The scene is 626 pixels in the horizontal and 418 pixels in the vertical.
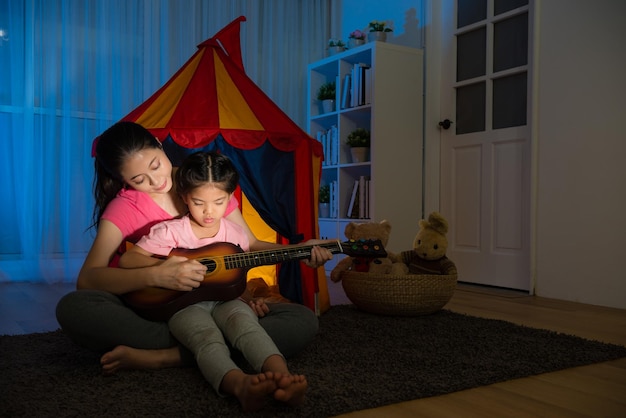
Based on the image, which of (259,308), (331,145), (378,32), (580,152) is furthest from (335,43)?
(259,308)

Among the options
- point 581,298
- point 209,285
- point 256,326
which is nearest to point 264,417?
point 256,326

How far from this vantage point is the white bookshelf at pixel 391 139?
348cm

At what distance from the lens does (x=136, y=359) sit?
1.41 meters

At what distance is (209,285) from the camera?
1.44 meters

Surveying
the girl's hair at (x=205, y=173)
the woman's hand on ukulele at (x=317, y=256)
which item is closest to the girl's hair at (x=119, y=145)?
the girl's hair at (x=205, y=173)

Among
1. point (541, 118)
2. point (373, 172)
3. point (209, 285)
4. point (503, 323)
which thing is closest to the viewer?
point (209, 285)

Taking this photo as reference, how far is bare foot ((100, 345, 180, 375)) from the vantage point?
1365 millimetres

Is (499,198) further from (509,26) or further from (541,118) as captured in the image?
(509,26)

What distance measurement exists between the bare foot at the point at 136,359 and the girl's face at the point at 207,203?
345 mm

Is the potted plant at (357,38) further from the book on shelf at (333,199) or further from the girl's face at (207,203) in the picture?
the girl's face at (207,203)

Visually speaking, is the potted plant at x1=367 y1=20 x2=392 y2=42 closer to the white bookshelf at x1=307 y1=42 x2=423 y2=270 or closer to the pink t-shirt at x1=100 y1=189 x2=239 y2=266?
the white bookshelf at x1=307 y1=42 x2=423 y2=270

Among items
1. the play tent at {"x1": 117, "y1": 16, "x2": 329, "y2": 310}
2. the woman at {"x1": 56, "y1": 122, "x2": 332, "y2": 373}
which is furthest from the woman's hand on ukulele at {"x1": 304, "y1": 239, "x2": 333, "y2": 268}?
the play tent at {"x1": 117, "y1": 16, "x2": 329, "y2": 310}

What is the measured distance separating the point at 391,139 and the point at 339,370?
2.29 metres

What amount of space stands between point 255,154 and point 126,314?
2.94ft
